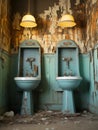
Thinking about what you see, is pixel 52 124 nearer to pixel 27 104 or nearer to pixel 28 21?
pixel 27 104

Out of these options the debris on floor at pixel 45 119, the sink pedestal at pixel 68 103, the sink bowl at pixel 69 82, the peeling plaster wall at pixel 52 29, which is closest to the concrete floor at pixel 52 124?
the debris on floor at pixel 45 119

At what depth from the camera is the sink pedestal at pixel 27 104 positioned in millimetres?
3551

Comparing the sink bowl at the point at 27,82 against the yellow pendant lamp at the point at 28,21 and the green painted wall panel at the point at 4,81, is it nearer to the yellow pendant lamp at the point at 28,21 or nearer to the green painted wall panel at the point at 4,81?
the green painted wall panel at the point at 4,81

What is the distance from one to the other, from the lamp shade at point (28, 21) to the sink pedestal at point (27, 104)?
1.19 m

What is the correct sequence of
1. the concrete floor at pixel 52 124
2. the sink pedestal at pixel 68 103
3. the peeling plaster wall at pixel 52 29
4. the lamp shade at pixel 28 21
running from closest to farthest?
1. the concrete floor at pixel 52 124
2. the sink pedestal at pixel 68 103
3. the lamp shade at pixel 28 21
4. the peeling plaster wall at pixel 52 29

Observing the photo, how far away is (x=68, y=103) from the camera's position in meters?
3.64

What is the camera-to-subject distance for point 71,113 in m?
3.56

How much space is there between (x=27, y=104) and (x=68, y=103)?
0.67 metres

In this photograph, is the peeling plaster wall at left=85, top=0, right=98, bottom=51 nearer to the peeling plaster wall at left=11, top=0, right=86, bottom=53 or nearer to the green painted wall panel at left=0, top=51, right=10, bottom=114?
the peeling plaster wall at left=11, top=0, right=86, bottom=53

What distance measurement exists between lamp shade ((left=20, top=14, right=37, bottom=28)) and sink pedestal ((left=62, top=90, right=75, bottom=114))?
1.31m

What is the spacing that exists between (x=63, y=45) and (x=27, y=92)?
42.8 inches

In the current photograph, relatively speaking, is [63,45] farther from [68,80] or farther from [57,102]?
[57,102]

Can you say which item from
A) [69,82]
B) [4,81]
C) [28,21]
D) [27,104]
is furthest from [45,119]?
[28,21]

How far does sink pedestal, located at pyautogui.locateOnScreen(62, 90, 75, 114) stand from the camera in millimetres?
3619
